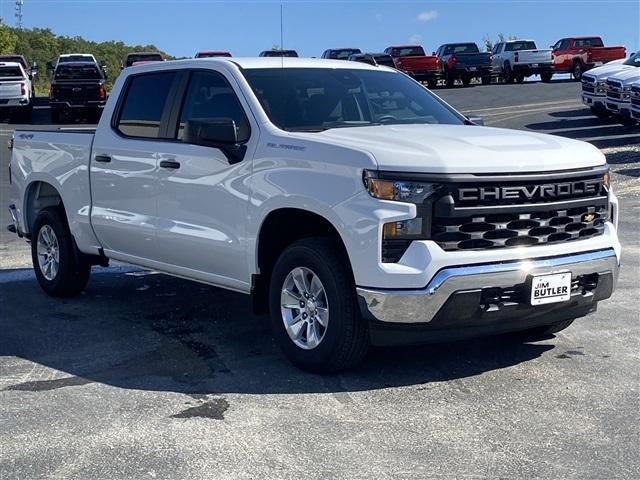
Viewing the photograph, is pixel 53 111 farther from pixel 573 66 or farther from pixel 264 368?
pixel 264 368

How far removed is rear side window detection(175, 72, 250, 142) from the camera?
639cm

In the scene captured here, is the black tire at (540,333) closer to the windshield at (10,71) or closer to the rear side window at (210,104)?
the rear side window at (210,104)

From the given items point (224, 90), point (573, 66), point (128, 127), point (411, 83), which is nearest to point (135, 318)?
point (128, 127)

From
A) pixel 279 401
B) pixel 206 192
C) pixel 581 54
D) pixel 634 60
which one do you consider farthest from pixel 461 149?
pixel 581 54

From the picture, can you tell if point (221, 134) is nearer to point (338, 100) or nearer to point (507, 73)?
point (338, 100)

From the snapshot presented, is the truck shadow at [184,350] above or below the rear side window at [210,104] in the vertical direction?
below

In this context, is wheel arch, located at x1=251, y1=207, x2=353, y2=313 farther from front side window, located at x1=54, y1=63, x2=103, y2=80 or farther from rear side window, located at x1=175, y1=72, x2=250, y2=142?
front side window, located at x1=54, y1=63, x2=103, y2=80

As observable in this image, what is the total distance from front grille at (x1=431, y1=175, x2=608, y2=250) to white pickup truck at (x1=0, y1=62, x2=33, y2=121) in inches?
1061

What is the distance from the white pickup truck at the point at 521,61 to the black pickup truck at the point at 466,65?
3.44ft

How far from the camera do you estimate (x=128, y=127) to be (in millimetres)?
7422

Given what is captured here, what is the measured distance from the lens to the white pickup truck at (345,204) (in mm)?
5312

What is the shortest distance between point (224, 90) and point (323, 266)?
1.70 m

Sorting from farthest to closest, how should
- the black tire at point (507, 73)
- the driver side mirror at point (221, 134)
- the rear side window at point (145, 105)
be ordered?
the black tire at point (507, 73)
the rear side window at point (145, 105)
the driver side mirror at point (221, 134)

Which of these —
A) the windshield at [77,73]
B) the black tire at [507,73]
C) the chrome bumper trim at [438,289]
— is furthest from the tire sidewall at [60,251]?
the black tire at [507,73]
